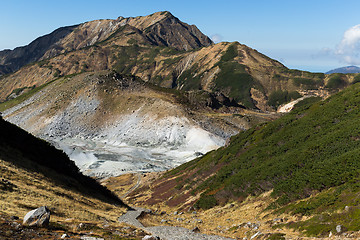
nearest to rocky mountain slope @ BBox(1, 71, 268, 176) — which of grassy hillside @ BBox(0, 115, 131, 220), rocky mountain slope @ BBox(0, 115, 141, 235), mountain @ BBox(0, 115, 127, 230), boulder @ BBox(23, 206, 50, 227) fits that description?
grassy hillside @ BBox(0, 115, 131, 220)

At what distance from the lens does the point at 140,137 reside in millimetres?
145000

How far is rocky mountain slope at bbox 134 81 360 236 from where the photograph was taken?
90.8 ft

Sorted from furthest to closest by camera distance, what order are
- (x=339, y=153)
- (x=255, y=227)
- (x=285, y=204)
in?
(x=339, y=153) < (x=285, y=204) < (x=255, y=227)

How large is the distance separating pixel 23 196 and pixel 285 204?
97.1 ft

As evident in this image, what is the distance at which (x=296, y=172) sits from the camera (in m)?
39.3

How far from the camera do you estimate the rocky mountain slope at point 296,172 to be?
27663 mm

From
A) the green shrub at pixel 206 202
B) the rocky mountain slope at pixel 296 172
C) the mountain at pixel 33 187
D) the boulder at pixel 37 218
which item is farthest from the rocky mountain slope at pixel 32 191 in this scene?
the rocky mountain slope at pixel 296 172

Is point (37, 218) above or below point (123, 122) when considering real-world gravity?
below

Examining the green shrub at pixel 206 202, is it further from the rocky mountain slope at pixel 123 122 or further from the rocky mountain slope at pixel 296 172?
the rocky mountain slope at pixel 123 122

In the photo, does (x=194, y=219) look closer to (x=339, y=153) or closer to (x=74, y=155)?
(x=339, y=153)

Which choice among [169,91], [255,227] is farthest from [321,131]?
[169,91]

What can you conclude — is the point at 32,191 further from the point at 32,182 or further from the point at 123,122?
the point at 123,122

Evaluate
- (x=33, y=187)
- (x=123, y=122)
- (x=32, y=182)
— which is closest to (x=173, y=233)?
(x=33, y=187)

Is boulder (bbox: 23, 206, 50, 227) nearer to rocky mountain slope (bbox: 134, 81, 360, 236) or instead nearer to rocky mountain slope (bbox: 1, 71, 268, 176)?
rocky mountain slope (bbox: 134, 81, 360, 236)
